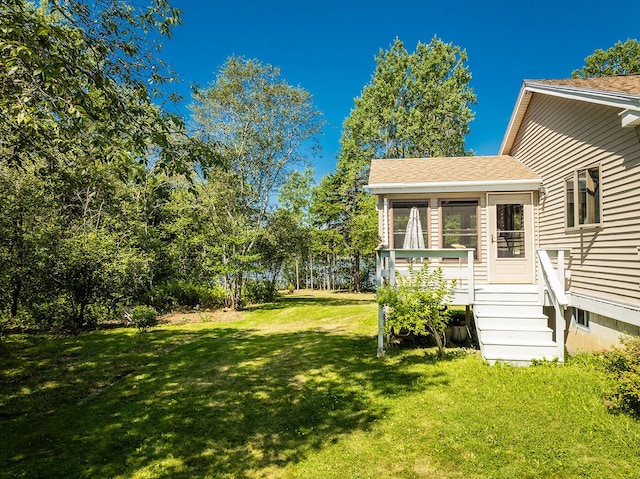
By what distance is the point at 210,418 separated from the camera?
5355 mm

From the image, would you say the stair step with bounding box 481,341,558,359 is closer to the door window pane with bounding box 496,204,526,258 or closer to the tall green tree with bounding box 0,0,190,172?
the door window pane with bounding box 496,204,526,258

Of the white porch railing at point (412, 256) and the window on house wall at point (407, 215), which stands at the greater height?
the window on house wall at point (407, 215)

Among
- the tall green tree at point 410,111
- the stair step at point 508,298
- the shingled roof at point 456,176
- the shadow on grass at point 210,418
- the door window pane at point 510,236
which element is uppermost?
the tall green tree at point 410,111

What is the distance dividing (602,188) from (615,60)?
2695 centimetres

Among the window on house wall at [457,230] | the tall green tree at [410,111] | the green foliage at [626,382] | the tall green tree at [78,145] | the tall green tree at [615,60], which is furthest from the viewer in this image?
the tall green tree at [410,111]

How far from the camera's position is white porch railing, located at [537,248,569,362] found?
6.93 m

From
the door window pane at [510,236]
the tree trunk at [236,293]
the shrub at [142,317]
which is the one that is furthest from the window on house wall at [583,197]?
the shrub at [142,317]

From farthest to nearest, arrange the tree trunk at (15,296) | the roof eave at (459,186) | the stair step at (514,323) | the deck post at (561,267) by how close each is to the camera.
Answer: the tree trunk at (15,296), the roof eave at (459,186), the deck post at (561,267), the stair step at (514,323)

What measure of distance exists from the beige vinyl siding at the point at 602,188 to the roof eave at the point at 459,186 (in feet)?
1.60

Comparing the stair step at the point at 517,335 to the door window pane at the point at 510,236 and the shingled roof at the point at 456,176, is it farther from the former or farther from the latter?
the shingled roof at the point at 456,176

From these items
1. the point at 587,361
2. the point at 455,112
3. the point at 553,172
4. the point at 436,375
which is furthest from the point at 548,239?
the point at 455,112

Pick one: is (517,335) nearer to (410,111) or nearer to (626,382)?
(626,382)

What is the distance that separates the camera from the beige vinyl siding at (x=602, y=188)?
249 inches

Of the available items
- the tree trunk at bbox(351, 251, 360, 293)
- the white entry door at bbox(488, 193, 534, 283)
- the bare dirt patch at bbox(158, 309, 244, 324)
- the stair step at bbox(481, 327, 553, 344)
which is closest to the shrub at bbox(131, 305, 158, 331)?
the bare dirt patch at bbox(158, 309, 244, 324)
